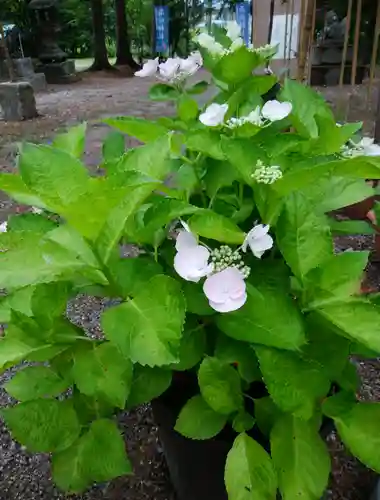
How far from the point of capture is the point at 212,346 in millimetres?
750

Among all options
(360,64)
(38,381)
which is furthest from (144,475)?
(360,64)

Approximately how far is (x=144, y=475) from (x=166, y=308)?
617 mm

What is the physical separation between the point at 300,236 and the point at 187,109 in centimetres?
28

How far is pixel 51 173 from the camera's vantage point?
62 cm

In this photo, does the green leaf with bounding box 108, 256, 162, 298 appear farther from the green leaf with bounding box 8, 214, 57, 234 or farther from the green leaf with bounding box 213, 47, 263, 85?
the green leaf with bounding box 213, 47, 263, 85

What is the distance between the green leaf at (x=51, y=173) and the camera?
0.61 metres

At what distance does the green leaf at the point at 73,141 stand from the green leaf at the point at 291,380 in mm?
380

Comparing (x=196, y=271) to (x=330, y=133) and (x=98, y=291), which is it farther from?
(x=330, y=133)

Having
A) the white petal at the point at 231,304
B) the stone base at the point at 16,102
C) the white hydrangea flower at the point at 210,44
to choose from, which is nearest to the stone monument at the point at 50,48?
the stone base at the point at 16,102

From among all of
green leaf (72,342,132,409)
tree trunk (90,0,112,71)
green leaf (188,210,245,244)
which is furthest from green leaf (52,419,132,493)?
tree trunk (90,0,112,71)

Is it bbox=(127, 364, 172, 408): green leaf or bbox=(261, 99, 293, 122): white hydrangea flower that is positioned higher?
bbox=(261, 99, 293, 122): white hydrangea flower

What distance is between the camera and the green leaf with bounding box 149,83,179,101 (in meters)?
0.87

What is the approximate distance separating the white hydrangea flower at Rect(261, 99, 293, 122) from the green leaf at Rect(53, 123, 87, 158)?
0.26m

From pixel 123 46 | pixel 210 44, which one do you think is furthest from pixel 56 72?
pixel 210 44
